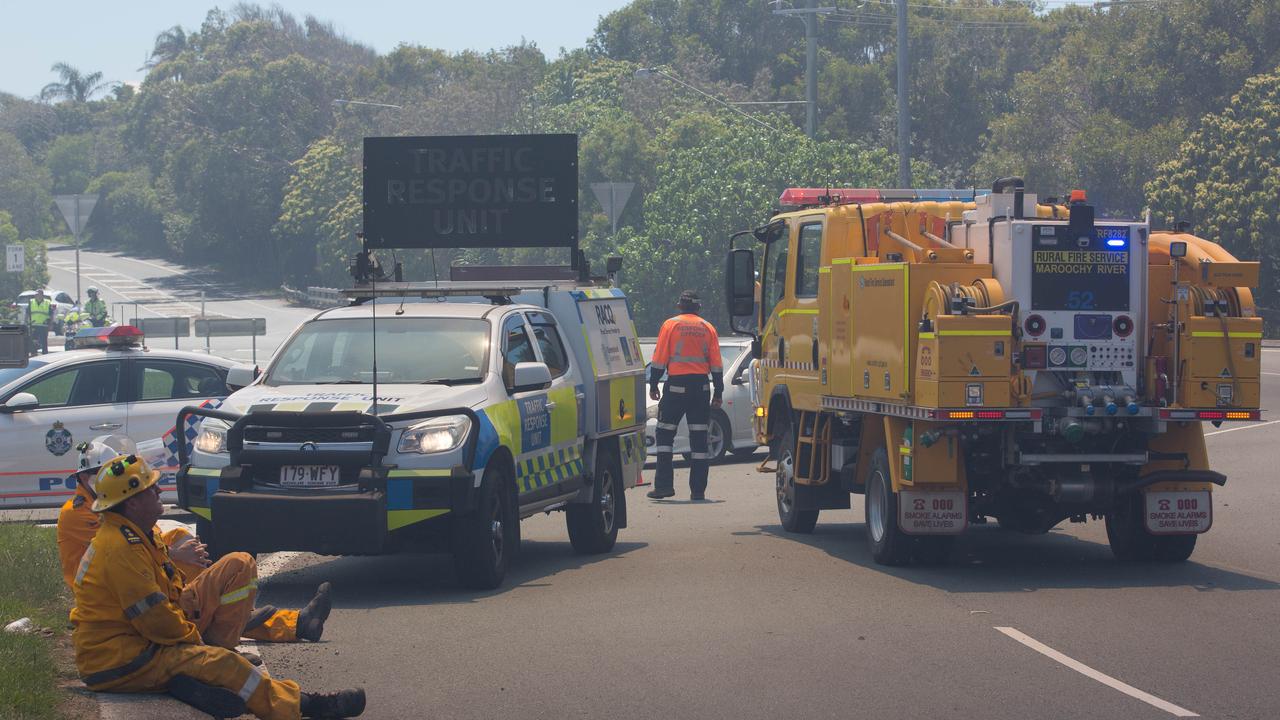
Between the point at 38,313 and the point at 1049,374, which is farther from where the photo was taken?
the point at 38,313

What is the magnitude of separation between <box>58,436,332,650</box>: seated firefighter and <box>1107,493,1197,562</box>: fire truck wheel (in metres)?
6.29

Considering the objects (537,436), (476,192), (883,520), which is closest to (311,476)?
(537,436)

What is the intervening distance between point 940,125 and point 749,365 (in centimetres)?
5657

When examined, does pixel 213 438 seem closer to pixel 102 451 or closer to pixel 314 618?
pixel 102 451

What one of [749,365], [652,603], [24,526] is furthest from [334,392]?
[749,365]

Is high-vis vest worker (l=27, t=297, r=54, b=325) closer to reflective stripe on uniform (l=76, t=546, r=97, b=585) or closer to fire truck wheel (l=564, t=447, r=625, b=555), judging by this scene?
fire truck wheel (l=564, t=447, r=625, b=555)

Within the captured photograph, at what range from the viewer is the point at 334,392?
36.0 feet

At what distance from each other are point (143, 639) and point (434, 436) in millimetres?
3742

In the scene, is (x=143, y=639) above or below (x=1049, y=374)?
below

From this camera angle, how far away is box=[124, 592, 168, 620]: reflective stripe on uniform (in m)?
6.83

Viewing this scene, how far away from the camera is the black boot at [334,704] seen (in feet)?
22.8

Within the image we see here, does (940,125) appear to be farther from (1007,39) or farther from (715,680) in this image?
(715,680)

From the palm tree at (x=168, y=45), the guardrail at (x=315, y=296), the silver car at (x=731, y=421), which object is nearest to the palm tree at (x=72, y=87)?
the palm tree at (x=168, y=45)

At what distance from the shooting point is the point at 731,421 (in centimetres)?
2083
